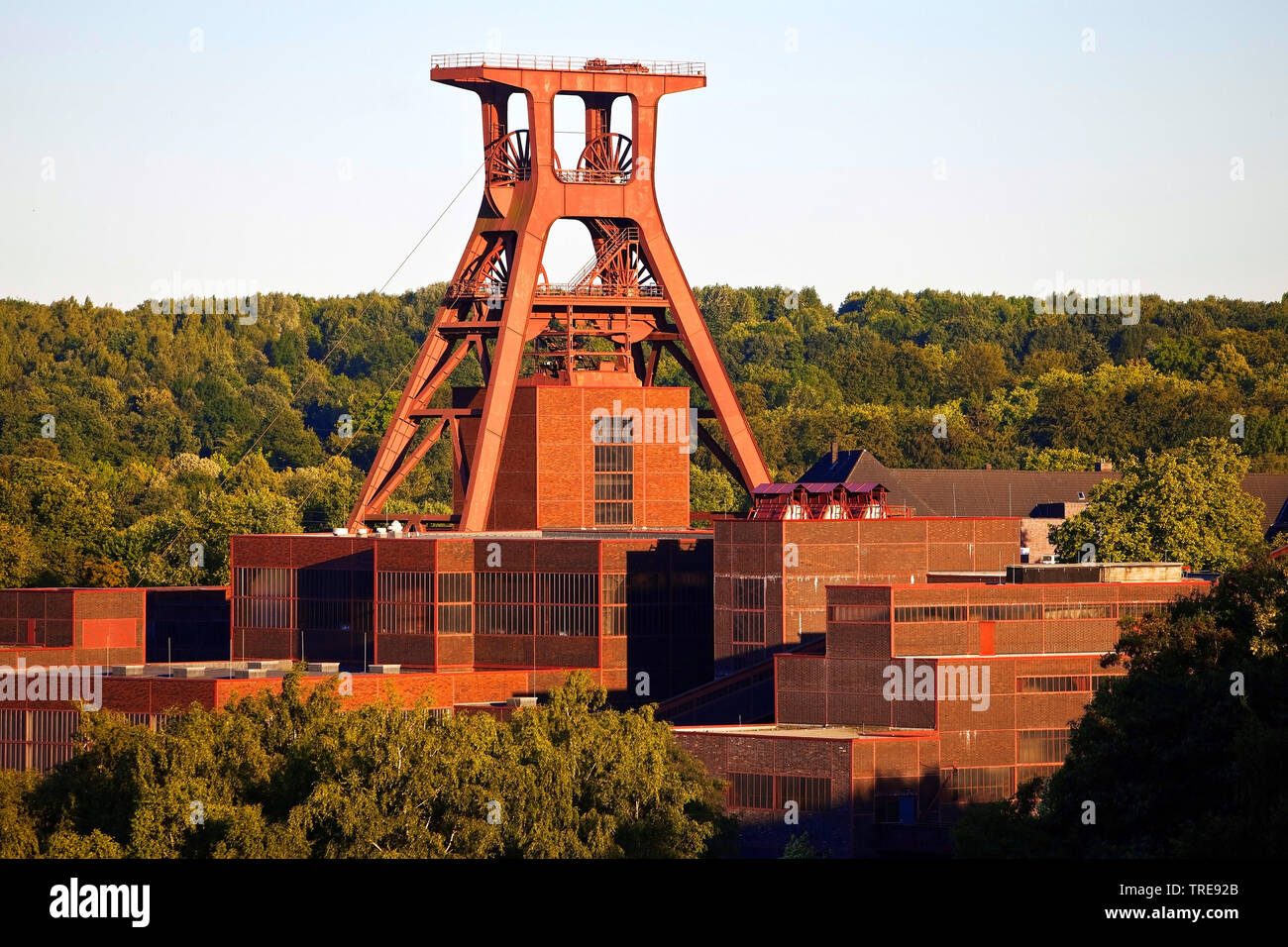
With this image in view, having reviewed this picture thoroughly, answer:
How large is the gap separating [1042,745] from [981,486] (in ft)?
227

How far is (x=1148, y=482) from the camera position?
11888 cm

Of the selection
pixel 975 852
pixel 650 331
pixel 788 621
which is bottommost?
pixel 975 852

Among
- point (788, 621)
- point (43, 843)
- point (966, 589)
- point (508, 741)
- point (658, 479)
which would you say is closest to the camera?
point (43, 843)

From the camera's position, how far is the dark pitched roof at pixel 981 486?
14050 centimetres

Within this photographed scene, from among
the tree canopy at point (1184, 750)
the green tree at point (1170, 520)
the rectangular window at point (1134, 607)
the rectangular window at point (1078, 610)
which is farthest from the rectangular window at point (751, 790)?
the green tree at point (1170, 520)

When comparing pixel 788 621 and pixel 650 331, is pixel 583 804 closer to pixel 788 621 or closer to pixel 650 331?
pixel 788 621

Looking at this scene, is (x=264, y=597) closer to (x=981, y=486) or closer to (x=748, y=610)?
(x=748, y=610)

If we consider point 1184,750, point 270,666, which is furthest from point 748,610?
point 1184,750

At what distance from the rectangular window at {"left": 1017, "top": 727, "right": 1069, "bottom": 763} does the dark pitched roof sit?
57.5m

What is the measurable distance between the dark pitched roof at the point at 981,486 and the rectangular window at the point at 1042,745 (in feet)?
189
